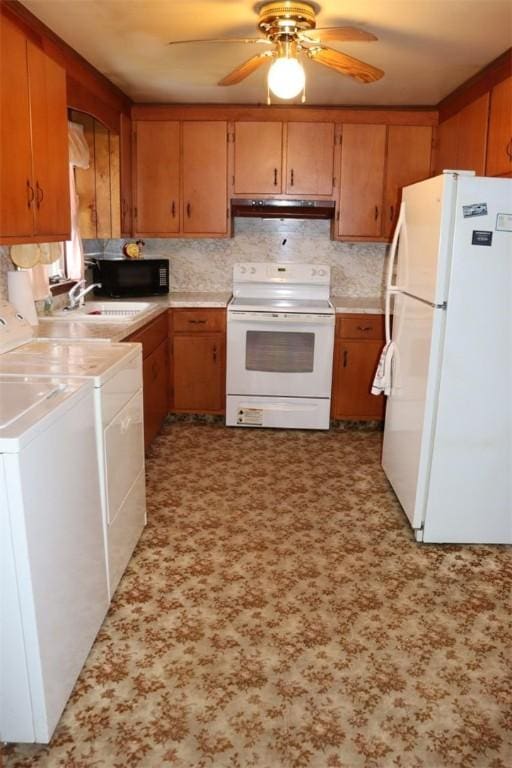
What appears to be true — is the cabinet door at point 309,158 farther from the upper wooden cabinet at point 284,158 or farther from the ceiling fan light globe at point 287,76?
the ceiling fan light globe at point 287,76

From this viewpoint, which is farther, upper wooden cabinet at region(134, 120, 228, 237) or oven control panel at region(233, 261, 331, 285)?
oven control panel at region(233, 261, 331, 285)

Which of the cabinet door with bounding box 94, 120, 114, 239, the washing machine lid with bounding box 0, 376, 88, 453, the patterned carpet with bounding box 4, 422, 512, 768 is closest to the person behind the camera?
the washing machine lid with bounding box 0, 376, 88, 453

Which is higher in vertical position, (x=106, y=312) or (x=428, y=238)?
(x=428, y=238)

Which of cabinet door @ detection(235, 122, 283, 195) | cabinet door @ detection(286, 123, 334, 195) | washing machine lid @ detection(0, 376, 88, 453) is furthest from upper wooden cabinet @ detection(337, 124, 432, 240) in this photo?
washing machine lid @ detection(0, 376, 88, 453)

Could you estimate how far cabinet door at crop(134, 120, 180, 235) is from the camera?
4480mm

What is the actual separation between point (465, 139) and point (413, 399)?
6.23 feet

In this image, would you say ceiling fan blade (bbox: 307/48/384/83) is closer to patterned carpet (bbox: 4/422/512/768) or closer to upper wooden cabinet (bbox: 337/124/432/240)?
upper wooden cabinet (bbox: 337/124/432/240)

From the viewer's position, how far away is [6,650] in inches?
62.1

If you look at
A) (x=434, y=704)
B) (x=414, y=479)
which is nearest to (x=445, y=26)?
(x=414, y=479)

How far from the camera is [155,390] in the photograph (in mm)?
4074

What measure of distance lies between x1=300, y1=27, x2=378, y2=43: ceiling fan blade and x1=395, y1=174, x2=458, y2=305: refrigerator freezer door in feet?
2.08

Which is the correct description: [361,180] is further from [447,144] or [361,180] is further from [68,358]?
[68,358]

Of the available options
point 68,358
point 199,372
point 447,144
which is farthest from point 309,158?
point 68,358

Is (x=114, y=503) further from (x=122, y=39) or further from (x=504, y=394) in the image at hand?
(x=122, y=39)
